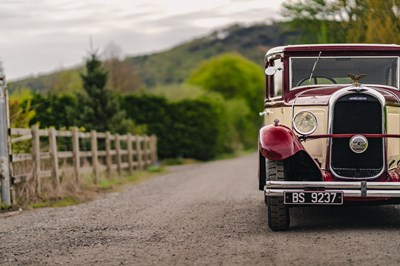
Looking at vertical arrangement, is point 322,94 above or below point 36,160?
above

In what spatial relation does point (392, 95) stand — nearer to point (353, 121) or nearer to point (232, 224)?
point (353, 121)

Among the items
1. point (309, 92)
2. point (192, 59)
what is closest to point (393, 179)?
point (309, 92)

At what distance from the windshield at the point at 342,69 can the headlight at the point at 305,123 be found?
0.92m

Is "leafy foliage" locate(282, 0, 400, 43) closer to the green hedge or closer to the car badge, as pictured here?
the car badge

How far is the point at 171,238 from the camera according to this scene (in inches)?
307

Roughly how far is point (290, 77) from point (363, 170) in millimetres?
1958

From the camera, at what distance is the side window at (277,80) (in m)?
9.76

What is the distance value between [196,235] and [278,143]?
1.40m

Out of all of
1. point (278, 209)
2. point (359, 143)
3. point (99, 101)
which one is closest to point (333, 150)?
point (359, 143)

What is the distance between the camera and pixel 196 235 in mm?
7961

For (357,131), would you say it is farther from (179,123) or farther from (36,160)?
(179,123)

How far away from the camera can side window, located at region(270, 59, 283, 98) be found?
976cm

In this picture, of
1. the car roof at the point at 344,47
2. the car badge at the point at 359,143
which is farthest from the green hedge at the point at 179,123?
the car badge at the point at 359,143

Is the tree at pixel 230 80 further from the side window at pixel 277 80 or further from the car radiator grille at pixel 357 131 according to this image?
the car radiator grille at pixel 357 131
